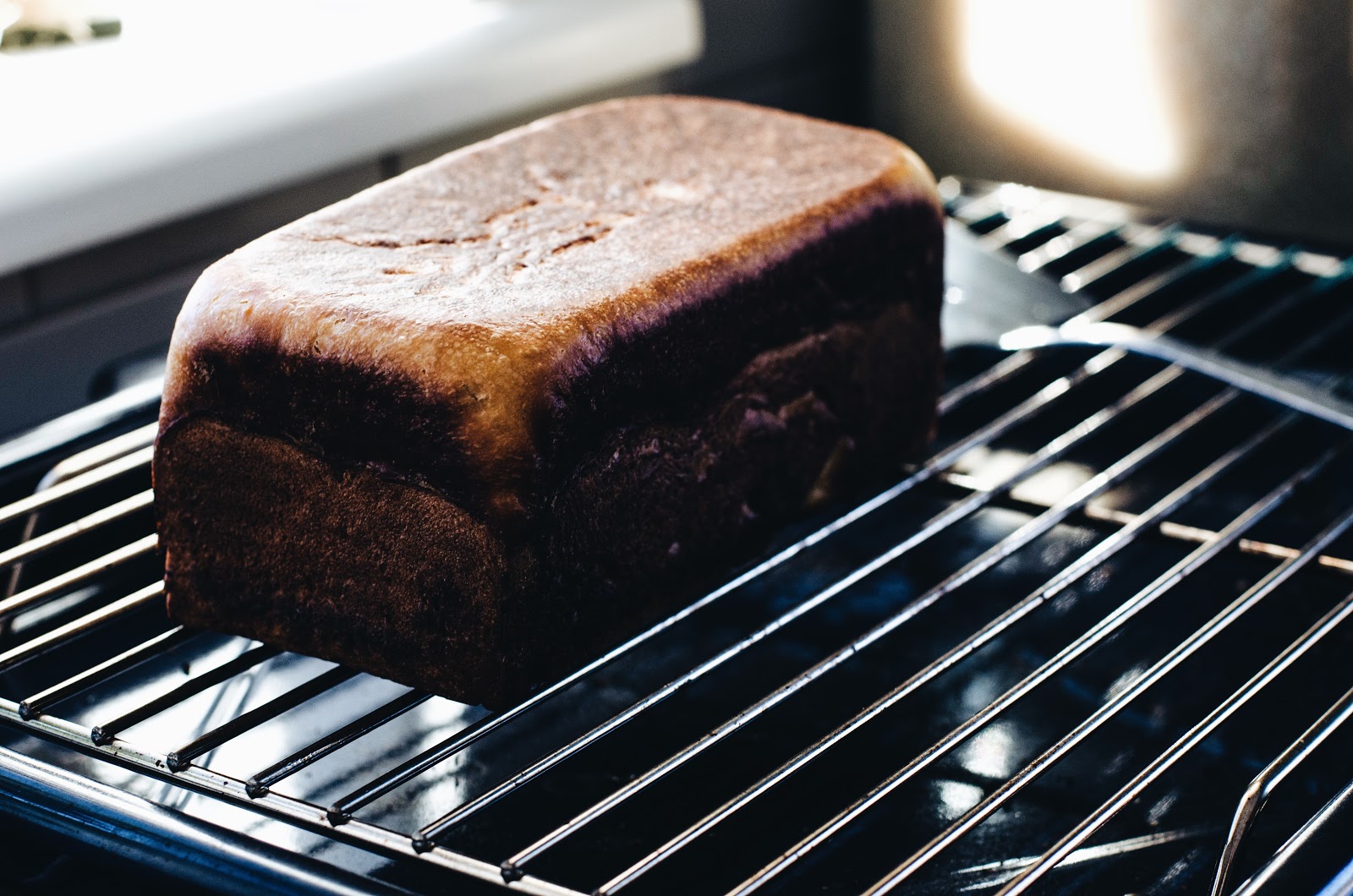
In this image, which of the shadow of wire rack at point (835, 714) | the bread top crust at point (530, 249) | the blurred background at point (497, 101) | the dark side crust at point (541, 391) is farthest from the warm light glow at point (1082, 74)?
the dark side crust at point (541, 391)

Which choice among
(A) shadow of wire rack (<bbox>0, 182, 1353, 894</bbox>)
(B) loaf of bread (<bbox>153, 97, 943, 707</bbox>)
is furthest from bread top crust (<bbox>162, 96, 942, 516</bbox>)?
(A) shadow of wire rack (<bbox>0, 182, 1353, 894</bbox>)

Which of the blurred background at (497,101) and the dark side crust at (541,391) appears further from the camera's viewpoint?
the blurred background at (497,101)

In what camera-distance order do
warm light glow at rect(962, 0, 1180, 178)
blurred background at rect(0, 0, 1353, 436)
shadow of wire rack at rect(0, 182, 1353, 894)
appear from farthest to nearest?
warm light glow at rect(962, 0, 1180, 178), blurred background at rect(0, 0, 1353, 436), shadow of wire rack at rect(0, 182, 1353, 894)

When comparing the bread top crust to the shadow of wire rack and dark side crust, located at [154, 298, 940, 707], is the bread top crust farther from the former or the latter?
the shadow of wire rack

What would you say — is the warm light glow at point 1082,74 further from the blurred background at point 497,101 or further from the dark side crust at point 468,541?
the dark side crust at point 468,541

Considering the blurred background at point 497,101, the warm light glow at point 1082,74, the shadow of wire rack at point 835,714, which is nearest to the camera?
the shadow of wire rack at point 835,714

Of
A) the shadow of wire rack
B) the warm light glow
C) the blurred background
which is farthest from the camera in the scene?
the warm light glow

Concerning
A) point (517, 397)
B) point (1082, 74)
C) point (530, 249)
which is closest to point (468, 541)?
point (517, 397)

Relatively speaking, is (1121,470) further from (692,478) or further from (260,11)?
(260,11)
